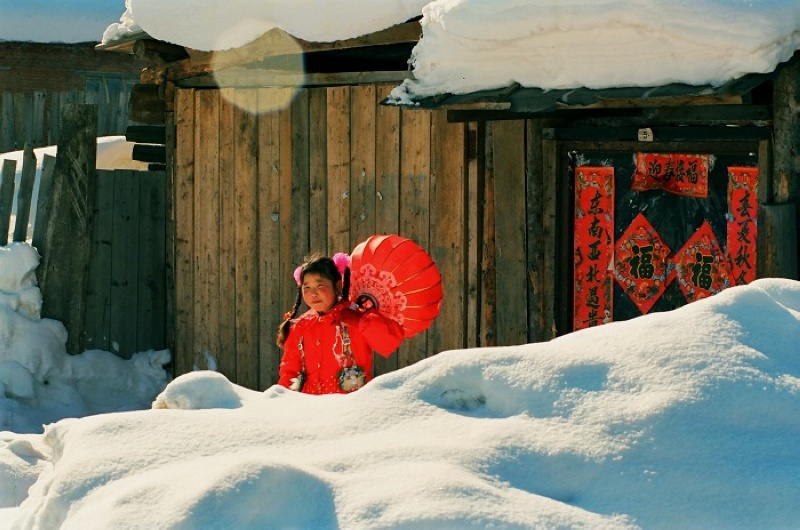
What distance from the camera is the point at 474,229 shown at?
8000 mm

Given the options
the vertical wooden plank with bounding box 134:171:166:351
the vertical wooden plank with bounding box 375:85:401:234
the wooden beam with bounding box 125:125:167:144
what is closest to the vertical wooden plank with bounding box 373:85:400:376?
the vertical wooden plank with bounding box 375:85:401:234

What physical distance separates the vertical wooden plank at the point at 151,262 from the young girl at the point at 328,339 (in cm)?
449

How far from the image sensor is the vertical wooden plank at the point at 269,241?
29.6 ft

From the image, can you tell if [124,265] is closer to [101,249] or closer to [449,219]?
[101,249]

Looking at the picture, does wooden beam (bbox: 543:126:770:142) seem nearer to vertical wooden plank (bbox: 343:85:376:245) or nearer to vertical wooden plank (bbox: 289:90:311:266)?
vertical wooden plank (bbox: 343:85:376:245)

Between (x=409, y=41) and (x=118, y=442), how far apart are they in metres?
5.26

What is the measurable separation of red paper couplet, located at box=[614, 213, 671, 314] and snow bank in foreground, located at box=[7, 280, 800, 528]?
3740mm

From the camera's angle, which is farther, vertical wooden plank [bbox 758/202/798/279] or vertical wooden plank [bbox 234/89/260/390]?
vertical wooden plank [bbox 234/89/260/390]

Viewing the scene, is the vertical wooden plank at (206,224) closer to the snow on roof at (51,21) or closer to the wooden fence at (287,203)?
the wooden fence at (287,203)

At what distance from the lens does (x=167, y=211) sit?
1001cm

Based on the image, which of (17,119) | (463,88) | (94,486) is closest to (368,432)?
(94,486)

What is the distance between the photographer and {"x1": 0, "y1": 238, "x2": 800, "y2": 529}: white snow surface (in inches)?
115

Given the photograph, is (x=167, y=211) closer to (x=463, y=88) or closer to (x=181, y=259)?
(x=181, y=259)

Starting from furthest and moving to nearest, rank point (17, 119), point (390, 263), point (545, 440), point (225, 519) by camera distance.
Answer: point (17, 119) < point (390, 263) < point (545, 440) < point (225, 519)
